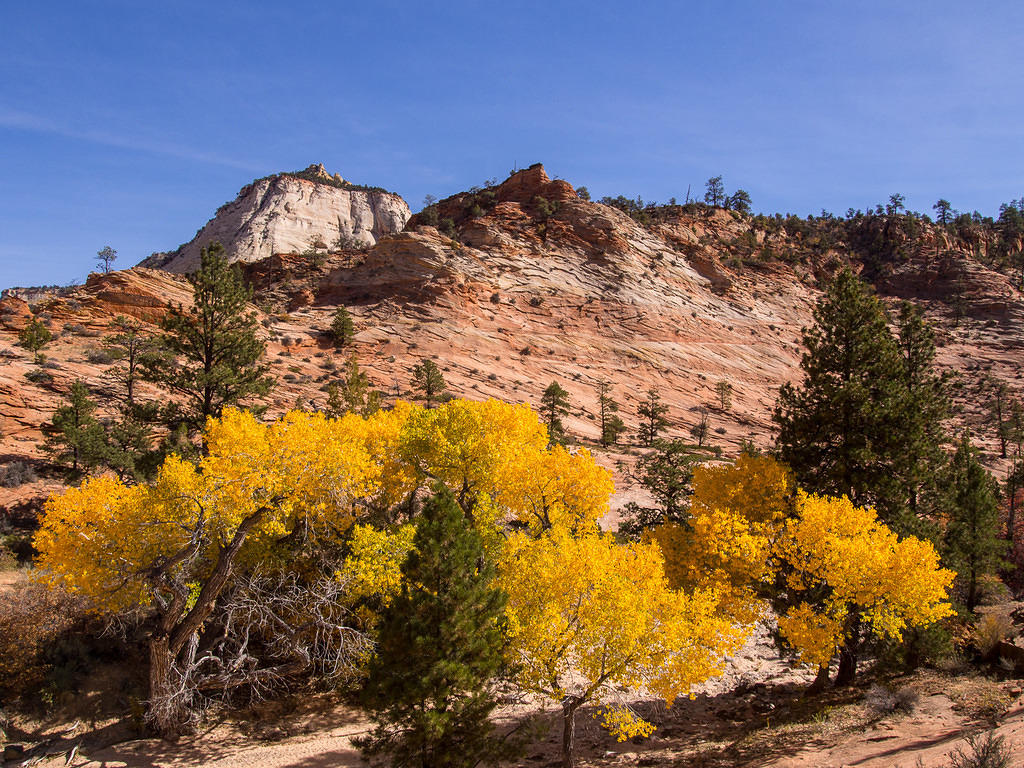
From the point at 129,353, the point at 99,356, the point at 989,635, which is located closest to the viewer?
the point at 989,635

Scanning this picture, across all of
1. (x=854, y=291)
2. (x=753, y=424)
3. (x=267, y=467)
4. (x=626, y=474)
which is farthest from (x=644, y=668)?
(x=753, y=424)

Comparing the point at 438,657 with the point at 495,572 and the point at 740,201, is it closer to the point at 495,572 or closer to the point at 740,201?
the point at 495,572

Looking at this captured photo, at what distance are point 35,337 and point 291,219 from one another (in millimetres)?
87156

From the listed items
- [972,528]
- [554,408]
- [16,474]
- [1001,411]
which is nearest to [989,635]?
[972,528]

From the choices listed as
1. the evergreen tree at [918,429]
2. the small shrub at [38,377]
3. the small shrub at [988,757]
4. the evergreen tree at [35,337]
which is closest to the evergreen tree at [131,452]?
the small shrub at [38,377]

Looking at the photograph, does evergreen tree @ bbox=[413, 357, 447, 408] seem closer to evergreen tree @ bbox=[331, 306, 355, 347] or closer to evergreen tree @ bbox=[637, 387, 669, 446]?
evergreen tree @ bbox=[331, 306, 355, 347]

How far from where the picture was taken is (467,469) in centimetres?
2152

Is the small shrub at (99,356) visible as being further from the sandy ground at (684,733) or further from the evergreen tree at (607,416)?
the evergreen tree at (607,416)

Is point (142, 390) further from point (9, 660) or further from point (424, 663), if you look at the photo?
point (424, 663)

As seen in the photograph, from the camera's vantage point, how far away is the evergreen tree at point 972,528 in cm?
2505

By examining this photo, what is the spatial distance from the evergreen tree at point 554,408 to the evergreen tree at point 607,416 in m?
4.06

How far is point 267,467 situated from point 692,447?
42.4 m

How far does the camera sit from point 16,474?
90.8 ft

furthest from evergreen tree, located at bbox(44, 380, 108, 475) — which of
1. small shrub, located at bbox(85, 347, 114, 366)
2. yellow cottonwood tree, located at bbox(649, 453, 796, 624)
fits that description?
yellow cottonwood tree, located at bbox(649, 453, 796, 624)
